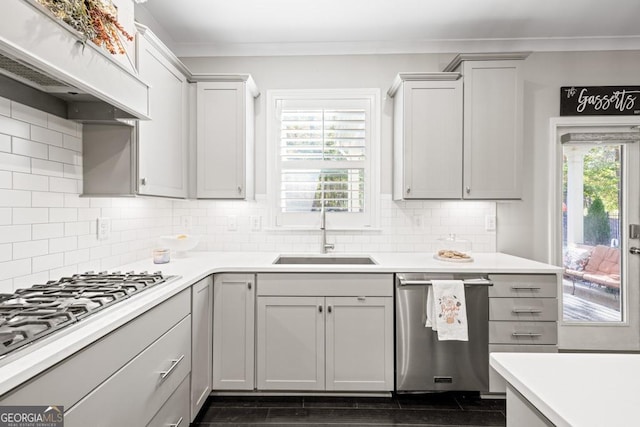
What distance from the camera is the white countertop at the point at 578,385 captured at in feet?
1.90

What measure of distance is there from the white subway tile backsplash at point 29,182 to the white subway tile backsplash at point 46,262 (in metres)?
0.33

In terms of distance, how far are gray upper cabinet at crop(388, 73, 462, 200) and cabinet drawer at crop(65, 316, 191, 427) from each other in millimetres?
1873

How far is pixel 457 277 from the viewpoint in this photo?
2307 millimetres

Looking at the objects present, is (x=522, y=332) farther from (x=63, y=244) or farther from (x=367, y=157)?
(x=63, y=244)

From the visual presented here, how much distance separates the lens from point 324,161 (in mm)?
3074

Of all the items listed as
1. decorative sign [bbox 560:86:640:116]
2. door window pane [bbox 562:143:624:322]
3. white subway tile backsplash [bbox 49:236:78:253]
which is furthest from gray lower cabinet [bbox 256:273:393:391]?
decorative sign [bbox 560:86:640:116]

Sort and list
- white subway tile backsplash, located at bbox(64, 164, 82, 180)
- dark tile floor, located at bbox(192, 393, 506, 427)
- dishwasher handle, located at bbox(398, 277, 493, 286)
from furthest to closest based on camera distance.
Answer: dishwasher handle, located at bbox(398, 277, 493, 286) < dark tile floor, located at bbox(192, 393, 506, 427) < white subway tile backsplash, located at bbox(64, 164, 82, 180)

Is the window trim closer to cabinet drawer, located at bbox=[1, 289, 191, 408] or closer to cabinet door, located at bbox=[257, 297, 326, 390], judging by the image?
cabinet door, located at bbox=[257, 297, 326, 390]

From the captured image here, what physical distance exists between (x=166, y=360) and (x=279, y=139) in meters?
2.01

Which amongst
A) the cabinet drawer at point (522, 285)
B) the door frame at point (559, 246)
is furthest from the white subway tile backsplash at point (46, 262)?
the door frame at point (559, 246)

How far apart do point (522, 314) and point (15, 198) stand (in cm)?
288

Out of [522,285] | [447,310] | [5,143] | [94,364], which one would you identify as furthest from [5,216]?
[522,285]

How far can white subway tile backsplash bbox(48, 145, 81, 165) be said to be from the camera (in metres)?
1.73

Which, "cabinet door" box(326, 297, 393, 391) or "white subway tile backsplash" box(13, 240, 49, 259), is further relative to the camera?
"cabinet door" box(326, 297, 393, 391)
